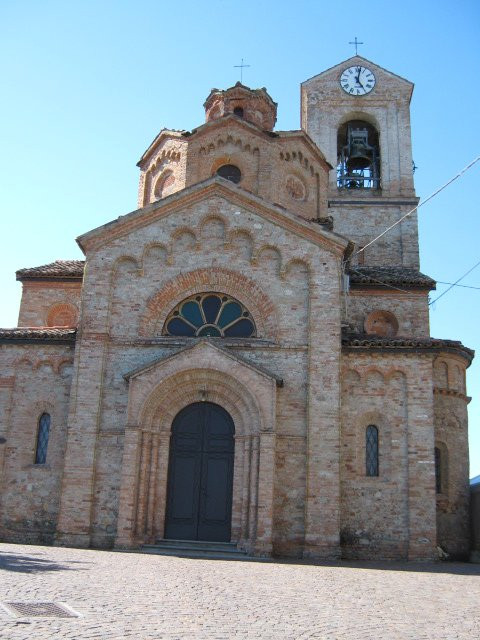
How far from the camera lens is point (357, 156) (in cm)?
2912

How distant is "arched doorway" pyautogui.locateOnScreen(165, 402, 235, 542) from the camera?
17531mm

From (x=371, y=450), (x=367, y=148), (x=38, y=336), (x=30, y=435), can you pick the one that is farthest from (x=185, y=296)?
(x=367, y=148)

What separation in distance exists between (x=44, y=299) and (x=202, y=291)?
6.55 meters

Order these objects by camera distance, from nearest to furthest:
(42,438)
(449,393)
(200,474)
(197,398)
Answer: (200,474)
(197,398)
(42,438)
(449,393)

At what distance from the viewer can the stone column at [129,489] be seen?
55.3ft

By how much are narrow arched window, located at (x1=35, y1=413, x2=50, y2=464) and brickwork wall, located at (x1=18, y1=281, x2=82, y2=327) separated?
4.58 m

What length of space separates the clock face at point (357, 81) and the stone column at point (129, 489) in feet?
63.7

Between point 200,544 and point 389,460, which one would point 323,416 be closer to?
point 389,460

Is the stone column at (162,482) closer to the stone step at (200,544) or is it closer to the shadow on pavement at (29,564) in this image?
the stone step at (200,544)

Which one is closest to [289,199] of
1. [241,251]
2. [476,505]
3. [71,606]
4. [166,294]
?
[241,251]

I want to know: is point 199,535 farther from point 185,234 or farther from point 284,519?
point 185,234

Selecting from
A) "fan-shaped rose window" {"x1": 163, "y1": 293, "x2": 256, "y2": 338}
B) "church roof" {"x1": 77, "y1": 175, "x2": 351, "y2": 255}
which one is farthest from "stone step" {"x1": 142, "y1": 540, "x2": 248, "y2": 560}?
"church roof" {"x1": 77, "y1": 175, "x2": 351, "y2": 255}

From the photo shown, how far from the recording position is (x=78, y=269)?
23.1m

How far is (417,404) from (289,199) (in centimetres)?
917
